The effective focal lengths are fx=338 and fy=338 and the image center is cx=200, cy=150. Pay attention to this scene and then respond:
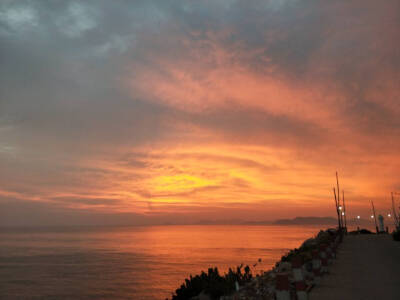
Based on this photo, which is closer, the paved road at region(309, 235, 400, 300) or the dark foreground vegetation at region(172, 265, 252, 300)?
the paved road at region(309, 235, 400, 300)

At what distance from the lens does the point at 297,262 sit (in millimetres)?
7219

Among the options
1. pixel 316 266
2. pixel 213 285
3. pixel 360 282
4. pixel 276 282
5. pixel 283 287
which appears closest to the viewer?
pixel 283 287

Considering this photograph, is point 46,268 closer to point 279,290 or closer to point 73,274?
point 73,274

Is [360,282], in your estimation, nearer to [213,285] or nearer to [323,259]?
[323,259]

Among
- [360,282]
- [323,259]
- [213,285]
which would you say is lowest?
[213,285]

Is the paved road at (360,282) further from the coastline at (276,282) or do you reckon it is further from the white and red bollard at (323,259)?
the coastline at (276,282)

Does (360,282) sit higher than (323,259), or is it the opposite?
(323,259)

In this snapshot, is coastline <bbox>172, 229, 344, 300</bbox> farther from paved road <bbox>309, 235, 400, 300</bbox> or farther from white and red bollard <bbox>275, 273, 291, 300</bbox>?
paved road <bbox>309, 235, 400, 300</bbox>

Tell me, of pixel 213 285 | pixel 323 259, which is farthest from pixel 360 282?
pixel 213 285

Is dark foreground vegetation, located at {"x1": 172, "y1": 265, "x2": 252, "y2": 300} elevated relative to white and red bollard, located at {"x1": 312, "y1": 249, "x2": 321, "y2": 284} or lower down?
lower down

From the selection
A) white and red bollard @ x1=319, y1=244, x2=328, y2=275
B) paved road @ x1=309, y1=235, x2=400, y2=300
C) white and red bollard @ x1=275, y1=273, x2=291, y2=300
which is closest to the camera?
white and red bollard @ x1=275, y1=273, x2=291, y2=300

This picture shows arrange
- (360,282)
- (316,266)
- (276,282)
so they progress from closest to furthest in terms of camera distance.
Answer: (276,282) < (360,282) < (316,266)

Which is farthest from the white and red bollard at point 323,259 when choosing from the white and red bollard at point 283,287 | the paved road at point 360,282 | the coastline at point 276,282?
the white and red bollard at point 283,287

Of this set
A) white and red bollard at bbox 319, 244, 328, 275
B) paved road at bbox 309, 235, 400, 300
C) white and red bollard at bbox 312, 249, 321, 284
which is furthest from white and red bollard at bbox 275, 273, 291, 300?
white and red bollard at bbox 319, 244, 328, 275
